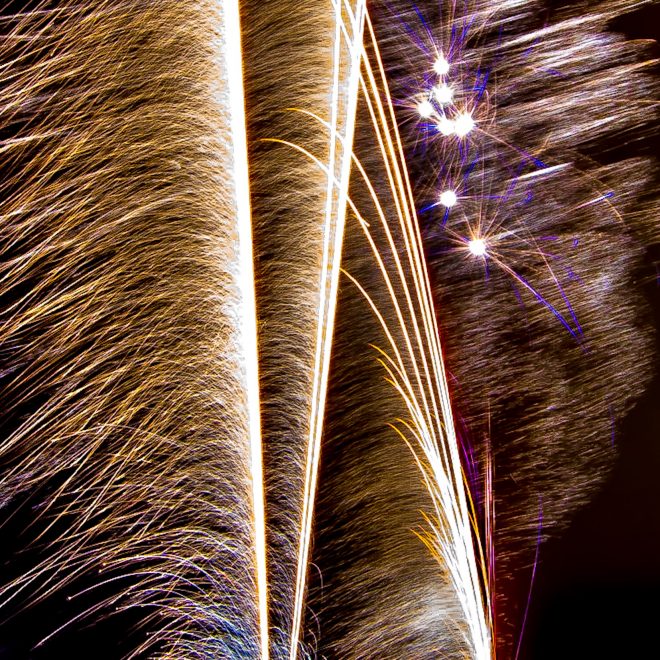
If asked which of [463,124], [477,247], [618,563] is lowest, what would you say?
[618,563]

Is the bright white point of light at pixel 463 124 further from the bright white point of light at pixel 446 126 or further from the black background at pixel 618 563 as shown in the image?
the black background at pixel 618 563

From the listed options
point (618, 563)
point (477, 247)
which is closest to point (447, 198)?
point (477, 247)

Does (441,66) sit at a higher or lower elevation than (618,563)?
higher

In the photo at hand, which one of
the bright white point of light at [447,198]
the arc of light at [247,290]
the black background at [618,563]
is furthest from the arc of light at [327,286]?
the black background at [618,563]

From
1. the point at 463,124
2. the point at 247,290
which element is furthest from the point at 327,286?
the point at 463,124

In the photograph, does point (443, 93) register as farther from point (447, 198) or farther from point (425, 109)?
point (447, 198)

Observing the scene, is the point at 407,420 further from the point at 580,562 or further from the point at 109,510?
the point at 109,510
